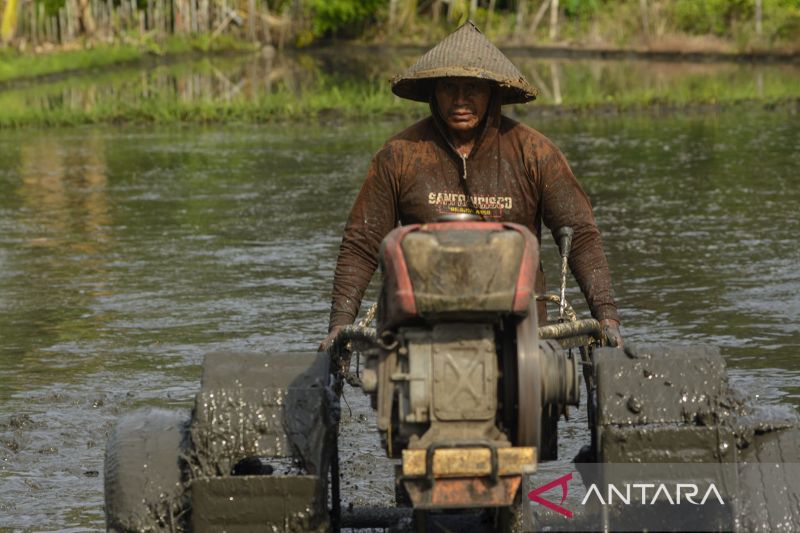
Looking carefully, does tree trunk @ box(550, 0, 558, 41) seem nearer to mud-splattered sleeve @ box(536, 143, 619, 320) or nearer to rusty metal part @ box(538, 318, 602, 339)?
mud-splattered sleeve @ box(536, 143, 619, 320)

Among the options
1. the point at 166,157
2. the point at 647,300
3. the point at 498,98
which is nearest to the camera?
the point at 498,98

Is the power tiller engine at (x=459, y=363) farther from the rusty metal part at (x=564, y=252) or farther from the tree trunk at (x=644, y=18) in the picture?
the tree trunk at (x=644, y=18)

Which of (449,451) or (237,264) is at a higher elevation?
(449,451)

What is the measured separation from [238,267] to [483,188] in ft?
24.9

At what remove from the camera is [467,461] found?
3.92 meters

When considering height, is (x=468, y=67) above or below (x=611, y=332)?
above

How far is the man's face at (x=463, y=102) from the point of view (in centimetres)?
546

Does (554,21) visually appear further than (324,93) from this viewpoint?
Yes

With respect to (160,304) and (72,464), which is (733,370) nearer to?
(72,464)

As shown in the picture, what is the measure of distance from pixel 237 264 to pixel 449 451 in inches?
365

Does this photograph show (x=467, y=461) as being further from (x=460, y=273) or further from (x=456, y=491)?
(x=460, y=273)

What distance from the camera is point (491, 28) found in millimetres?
58344

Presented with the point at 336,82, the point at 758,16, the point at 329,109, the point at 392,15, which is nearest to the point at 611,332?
the point at 329,109

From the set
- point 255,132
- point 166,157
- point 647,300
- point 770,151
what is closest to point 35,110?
point 255,132
